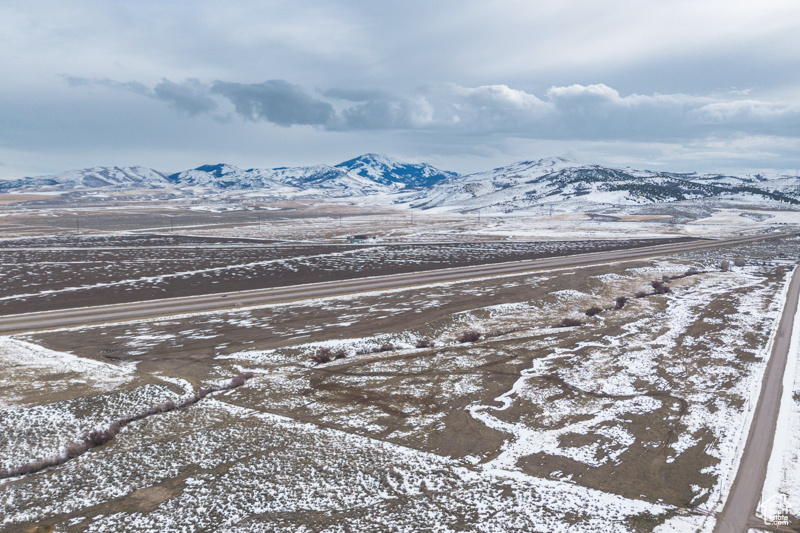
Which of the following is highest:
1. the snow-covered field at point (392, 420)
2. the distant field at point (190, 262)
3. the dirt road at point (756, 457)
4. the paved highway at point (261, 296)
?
the distant field at point (190, 262)

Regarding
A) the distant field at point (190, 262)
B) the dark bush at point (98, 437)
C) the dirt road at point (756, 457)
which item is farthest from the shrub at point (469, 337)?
the distant field at point (190, 262)

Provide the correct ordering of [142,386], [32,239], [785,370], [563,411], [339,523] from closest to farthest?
[339,523]
[563,411]
[142,386]
[785,370]
[32,239]

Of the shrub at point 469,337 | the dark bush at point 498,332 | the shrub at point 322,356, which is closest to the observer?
the shrub at point 322,356

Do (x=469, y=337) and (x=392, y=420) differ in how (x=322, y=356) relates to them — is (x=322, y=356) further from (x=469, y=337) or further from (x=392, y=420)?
(x=469, y=337)

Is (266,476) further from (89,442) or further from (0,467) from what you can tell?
(0,467)

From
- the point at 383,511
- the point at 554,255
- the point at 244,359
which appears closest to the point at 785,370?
the point at 383,511

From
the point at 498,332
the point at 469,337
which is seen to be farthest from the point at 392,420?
the point at 498,332

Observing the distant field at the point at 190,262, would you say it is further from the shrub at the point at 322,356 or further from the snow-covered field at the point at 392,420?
the shrub at the point at 322,356
